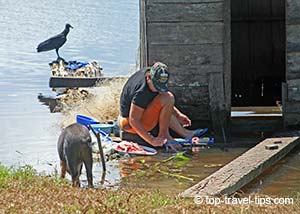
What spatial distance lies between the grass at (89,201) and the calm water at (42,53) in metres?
2.18

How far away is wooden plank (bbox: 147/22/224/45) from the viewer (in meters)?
11.4

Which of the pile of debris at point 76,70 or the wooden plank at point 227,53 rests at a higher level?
the wooden plank at point 227,53

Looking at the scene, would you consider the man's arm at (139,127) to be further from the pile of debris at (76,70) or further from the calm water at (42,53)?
the pile of debris at (76,70)

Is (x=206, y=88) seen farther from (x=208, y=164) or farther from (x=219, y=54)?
(x=208, y=164)

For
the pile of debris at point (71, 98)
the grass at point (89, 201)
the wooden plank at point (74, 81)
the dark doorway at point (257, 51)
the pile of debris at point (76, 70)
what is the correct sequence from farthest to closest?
the pile of debris at point (76, 70)
the wooden plank at point (74, 81)
the dark doorway at point (257, 51)
the pile of debris at point (71, 98)
the grass at point (89, 201)

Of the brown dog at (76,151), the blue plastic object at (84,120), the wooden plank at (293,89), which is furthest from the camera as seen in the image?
the blue plastic object at (84,120)

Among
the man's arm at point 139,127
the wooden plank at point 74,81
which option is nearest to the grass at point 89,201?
the man's arm at point 139,127

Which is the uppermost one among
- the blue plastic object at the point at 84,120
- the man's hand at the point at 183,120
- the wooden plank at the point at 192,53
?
the wooden plank at the point at 192,53

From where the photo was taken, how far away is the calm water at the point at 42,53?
11422mm

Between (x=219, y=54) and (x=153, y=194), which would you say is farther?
(x=219, y=54)

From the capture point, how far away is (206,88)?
11469 mm

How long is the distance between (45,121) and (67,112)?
529 mm

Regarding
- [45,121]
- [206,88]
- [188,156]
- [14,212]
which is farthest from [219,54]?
[14,212]

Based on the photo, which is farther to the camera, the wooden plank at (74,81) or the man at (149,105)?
the wooden plank at (74,81)
